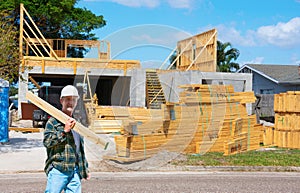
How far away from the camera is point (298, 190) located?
9703 millimetres

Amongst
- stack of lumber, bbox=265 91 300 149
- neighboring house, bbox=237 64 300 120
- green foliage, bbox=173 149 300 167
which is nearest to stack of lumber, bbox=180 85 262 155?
green foliage, bbox=173 149 300 167

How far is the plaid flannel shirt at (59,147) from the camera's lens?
16.8 feet

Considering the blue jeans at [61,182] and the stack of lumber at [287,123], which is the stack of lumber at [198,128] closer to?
the stack of lumber at [287,123]

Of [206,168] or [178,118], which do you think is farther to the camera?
[178,118]

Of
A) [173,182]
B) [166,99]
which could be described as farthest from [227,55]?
[173,182]

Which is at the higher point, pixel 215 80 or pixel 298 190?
pixel 215 80

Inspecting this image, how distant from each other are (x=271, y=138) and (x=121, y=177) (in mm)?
8421

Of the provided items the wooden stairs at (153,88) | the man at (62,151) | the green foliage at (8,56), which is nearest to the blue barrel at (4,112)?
the green foliage at (8,56)

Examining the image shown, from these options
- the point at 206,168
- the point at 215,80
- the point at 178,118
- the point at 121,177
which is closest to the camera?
the point at 121,177

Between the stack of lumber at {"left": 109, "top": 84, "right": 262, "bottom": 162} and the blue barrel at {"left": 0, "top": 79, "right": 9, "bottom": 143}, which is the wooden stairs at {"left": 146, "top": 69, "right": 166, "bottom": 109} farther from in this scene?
the blue barrel at {"left": 0, "top": 79, "right": 9, "bottom": 143}

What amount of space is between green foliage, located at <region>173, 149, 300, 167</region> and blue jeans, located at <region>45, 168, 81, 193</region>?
746cm

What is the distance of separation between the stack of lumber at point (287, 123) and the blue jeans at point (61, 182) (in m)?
13.1

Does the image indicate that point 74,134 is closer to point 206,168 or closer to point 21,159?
point 206,168

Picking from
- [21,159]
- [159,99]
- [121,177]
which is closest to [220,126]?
Result: [121,177]
